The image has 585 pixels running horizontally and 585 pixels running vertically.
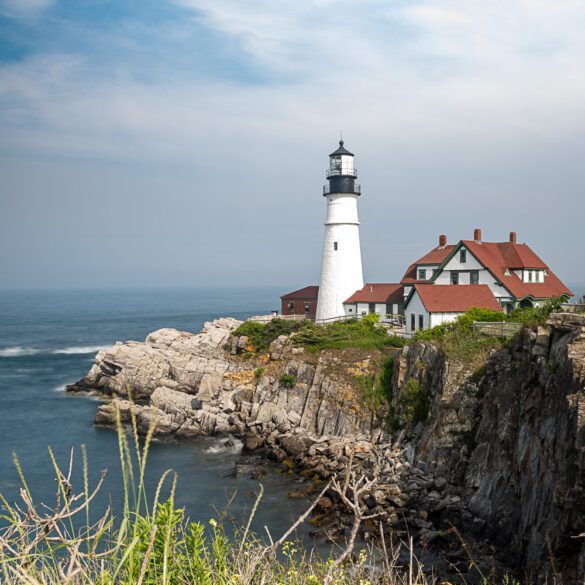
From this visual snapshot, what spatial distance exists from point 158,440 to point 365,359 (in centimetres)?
1062

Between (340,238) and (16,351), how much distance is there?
121ft

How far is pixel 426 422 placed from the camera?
23.6 m

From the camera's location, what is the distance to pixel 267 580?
15.3ft

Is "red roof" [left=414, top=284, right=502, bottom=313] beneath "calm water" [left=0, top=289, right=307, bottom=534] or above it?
above

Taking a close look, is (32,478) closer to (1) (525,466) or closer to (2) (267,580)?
(1) (525,466)

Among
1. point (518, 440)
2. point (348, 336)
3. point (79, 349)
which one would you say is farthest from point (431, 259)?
point (79, 349)

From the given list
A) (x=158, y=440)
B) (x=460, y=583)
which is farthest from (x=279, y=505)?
(x=158, y=440)

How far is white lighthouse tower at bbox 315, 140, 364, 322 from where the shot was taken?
38656 millimetres

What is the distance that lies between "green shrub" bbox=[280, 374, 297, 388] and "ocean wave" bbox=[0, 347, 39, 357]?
35.7 meters

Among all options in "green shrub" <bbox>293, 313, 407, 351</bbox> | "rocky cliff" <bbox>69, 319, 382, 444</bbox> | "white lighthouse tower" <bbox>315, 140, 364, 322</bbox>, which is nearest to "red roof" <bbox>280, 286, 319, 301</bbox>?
"white lighthouse tower" <bbox>315, 140, 364, 322</bbox>

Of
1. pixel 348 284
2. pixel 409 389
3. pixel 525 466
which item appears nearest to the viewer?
pixel 525 466

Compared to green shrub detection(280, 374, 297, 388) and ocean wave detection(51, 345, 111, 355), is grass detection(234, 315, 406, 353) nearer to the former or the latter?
green shrub detection(280, 374, 297, 388)

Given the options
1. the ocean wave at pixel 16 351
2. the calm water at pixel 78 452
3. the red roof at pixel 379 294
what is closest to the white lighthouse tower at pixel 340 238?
the red roof at pixel 379 294

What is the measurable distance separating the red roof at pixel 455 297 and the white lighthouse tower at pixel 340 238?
7.07 m
